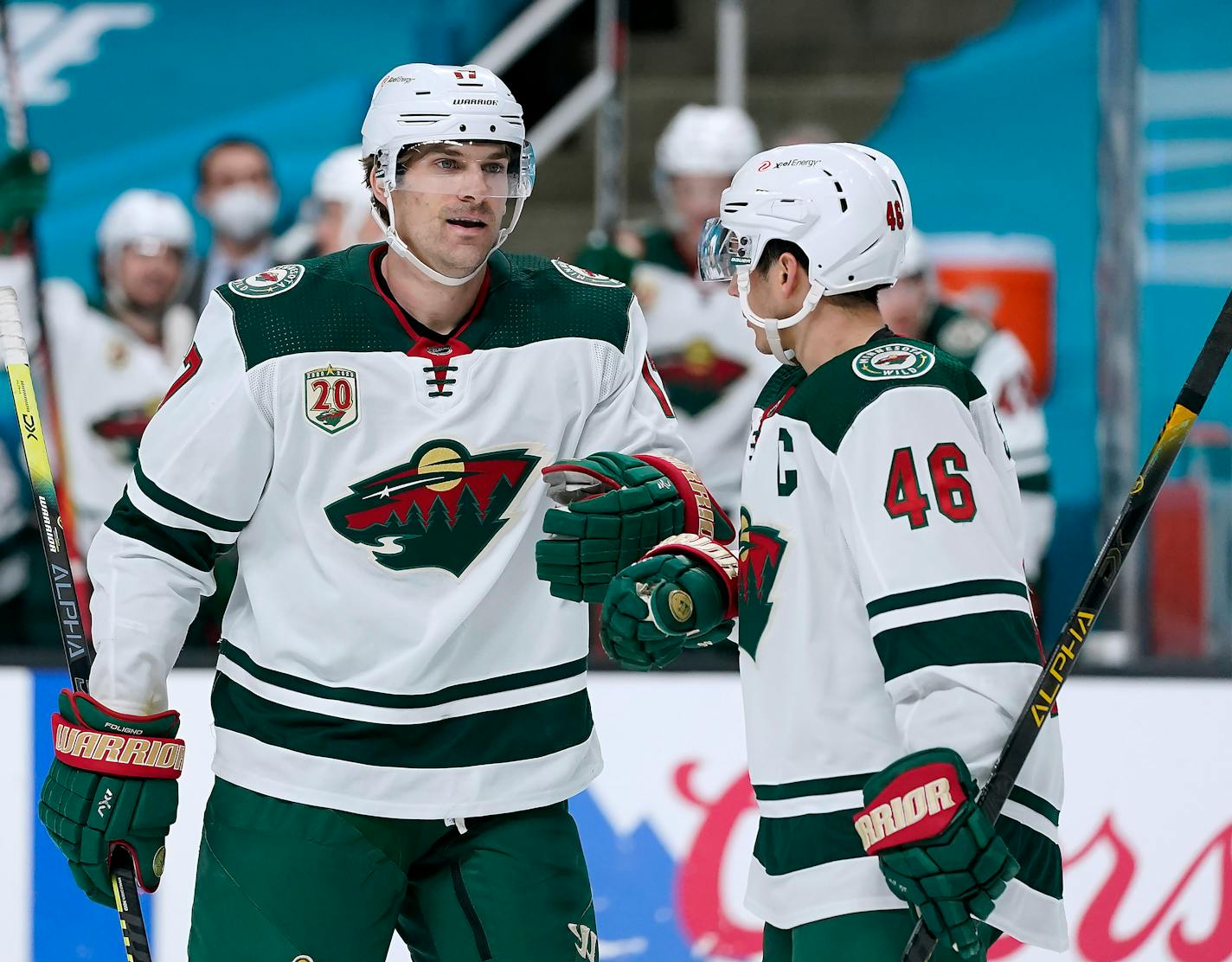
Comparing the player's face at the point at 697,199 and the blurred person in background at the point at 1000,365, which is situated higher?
the player's face at the point at 697,199

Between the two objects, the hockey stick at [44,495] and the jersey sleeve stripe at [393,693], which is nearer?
the jersey sleeve stripe at [393,693]

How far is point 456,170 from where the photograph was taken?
7.86 ft

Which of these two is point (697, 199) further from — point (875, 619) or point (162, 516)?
point (875, 619)

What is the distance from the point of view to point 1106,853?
3348 millimetres

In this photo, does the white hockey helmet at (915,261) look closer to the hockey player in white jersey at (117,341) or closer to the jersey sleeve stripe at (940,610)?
the hockey player in white jersey at (117,341)

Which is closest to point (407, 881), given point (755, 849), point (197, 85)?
point (755, 849)

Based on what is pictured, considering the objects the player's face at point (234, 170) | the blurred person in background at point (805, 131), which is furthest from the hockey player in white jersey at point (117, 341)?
the blurred person in background at point (805, 131)

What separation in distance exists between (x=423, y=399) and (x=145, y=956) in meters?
0.84

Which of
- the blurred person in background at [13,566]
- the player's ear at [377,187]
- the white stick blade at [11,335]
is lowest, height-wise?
the blurred person in background at [13,566]

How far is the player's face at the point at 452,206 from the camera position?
93.0 inches

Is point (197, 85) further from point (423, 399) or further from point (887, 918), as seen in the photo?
point (887, 918)

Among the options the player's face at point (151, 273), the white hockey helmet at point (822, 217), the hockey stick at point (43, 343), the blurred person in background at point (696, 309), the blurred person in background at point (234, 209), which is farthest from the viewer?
the blurred person in background at point (234, 209)

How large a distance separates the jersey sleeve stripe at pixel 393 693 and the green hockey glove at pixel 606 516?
14 cm

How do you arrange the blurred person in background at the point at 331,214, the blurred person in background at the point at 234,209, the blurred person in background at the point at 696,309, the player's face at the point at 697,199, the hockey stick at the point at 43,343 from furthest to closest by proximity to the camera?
1. the blurred person in background at the point at 234,209
2. the blurred person in background at the point at 331,214
3. the hockey stick at the point at 43,343
4. the player's face at the point at 697,199
5. the blurred person in background at the point at 696,309
